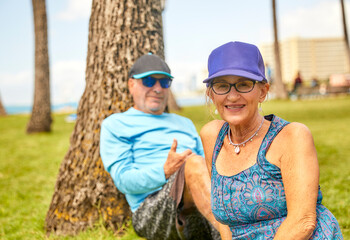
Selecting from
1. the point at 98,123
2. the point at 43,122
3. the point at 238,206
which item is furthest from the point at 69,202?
the point at 43,122

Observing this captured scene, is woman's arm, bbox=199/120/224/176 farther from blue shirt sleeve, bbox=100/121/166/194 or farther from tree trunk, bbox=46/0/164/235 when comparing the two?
tree trunk, bbox=46/0/164/235

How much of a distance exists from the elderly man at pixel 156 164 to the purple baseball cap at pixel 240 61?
1.08 m

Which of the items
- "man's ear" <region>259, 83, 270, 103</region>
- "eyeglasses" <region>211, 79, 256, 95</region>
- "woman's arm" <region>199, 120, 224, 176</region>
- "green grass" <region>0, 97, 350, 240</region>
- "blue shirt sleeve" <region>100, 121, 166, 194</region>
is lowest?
"green grass" <region>0, 97, 350, 240</region>

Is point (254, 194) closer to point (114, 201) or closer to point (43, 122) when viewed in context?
point (114, 201)

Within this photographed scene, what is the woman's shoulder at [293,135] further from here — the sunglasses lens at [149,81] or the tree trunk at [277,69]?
the tree trunk at [277,69]

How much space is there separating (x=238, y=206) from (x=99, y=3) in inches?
114

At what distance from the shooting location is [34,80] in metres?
12.7

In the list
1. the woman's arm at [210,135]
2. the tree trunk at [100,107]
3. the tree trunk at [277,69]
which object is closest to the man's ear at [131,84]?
the tree trunk at [100,107]

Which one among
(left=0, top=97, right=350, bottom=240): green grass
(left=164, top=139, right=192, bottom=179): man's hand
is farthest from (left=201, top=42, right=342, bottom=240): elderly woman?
(left=164, top=139, right=192, bottom=179): man's hand

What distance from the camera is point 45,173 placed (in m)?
7.30

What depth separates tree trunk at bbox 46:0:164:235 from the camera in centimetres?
384

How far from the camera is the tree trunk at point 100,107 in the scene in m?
3.84

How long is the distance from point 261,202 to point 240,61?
70 cm

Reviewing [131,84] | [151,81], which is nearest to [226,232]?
[151,81]
